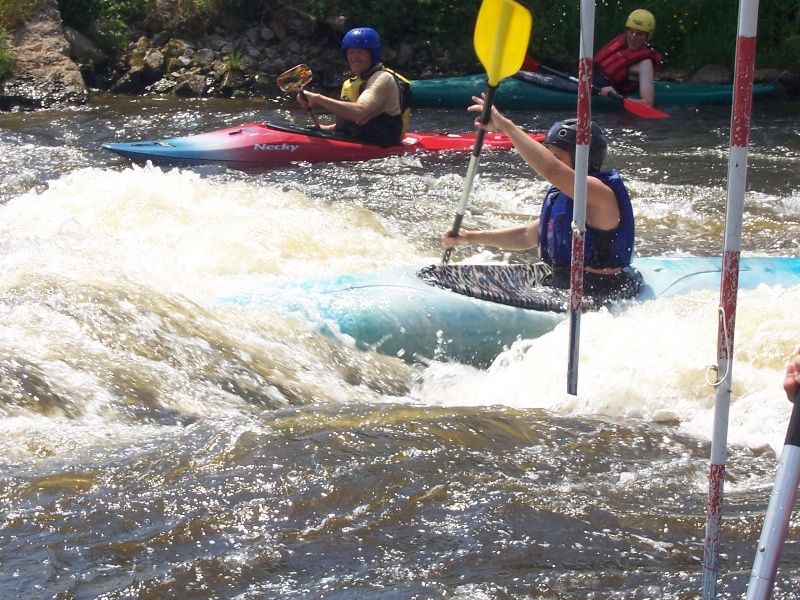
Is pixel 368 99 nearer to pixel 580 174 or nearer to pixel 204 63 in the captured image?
pixel 204 63

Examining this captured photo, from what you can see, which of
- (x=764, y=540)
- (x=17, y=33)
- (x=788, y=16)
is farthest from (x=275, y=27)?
(x=764, y=540)

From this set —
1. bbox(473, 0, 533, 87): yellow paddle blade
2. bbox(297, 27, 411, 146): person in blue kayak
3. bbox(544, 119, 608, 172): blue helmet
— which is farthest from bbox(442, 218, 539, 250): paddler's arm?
bbox(297, 27, 411, 146): person in blue kayak

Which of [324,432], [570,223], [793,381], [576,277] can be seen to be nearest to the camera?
[793,381]

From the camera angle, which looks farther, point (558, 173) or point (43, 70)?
point (43, 70)

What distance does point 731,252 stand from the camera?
74.6 inches

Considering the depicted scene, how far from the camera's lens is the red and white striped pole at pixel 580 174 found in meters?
2.88

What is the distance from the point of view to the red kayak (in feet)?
23.5

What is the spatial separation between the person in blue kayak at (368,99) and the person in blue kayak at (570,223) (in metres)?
3.26

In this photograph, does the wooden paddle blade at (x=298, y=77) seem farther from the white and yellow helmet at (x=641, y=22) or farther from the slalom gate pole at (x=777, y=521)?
the slalom gate pole at (x=777, y=521)

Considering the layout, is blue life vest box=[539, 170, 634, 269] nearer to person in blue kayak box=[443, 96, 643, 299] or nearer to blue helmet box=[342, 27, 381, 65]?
person in blue kayak box=[443, 96, 643, 299]

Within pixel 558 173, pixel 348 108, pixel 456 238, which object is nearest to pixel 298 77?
pixel 348 108

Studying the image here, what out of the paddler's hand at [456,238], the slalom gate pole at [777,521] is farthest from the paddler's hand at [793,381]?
the paddler's hand at [456,238]

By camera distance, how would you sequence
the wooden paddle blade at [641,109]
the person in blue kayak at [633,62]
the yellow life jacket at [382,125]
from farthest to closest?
the person in blue kayak at [633,62] → the wooden paddle blade at [641,109] → the yellow life jacket at [382,125]

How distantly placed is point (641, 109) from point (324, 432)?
22.4 ft
